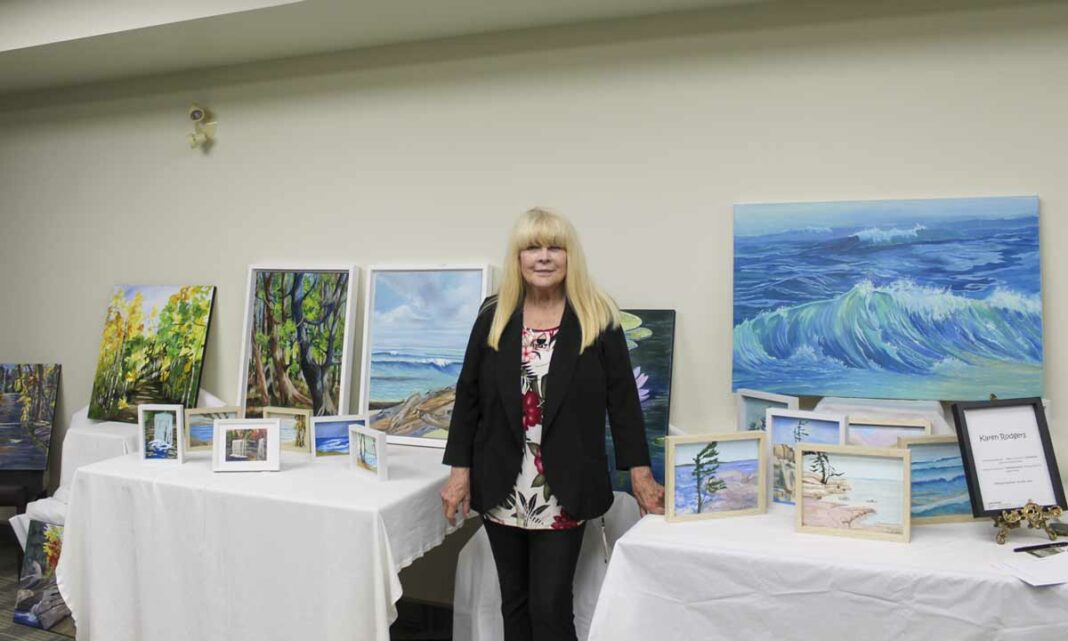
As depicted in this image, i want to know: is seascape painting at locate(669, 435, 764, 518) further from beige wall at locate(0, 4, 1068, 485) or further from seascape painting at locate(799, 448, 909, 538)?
beige wall at locate(0, 4, 1068, 485)

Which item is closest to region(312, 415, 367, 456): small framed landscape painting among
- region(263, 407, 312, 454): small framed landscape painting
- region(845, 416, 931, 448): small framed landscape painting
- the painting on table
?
region(263, 407, 312, 454): small framed landscape painting

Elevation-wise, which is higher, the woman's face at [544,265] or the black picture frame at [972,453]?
the woman's face at [544,265]

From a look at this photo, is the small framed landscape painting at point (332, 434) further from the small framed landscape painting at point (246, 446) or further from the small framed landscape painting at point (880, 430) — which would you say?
the small framed landscape painting at point (880, 430)

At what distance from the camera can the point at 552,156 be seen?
3.03m

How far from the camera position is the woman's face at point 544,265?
86.9 inches

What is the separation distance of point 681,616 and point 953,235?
4.83 feet

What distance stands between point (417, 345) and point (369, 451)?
2.27 ft

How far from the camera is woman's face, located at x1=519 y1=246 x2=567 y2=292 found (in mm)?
2207

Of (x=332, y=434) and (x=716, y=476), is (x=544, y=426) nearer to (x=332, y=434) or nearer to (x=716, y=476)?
(x=716, y=476)

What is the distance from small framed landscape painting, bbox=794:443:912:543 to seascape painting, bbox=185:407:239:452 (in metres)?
1.97

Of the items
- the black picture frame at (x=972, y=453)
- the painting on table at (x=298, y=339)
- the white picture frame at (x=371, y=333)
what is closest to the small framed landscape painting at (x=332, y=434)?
the white picture frame at (x=371, y=333)

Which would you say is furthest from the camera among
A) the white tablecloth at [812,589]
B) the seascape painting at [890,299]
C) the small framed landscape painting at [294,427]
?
the small framed landscape painting at [294,427]

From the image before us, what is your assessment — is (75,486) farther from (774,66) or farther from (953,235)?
(953,235)

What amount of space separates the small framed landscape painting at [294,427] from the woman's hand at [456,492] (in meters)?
0.76
